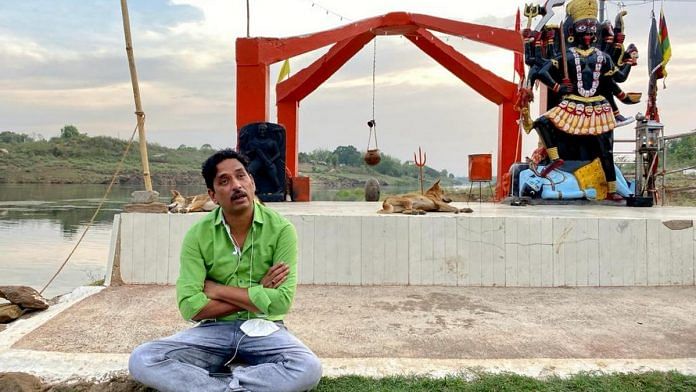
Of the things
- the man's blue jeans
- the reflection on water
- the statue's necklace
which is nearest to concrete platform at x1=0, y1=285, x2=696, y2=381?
the man's blue jeans

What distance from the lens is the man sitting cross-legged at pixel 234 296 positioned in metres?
1.82

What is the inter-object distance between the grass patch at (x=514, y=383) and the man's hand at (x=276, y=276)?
1.42 feet

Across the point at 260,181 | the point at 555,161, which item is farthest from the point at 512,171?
the point at 260,181

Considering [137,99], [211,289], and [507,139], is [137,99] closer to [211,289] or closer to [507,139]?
[211,289]

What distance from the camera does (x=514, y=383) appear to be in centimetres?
202

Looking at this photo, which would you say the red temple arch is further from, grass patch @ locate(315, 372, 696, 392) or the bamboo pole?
grass patch @ locate(315, 372, 696, 392)

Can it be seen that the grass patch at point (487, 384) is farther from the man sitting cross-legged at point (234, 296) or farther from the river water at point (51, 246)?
the river water at point (51, 246)

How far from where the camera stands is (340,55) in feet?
30.7

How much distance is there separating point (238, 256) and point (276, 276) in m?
0.17

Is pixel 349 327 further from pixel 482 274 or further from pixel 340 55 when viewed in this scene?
pixel 340 55

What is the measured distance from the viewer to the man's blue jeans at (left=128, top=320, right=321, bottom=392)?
1741 millimetres

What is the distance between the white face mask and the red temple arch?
6.24 m

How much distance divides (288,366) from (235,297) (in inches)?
12.0

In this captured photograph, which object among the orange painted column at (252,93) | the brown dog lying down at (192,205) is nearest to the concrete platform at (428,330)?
the brown dog lying down at (192,205)
